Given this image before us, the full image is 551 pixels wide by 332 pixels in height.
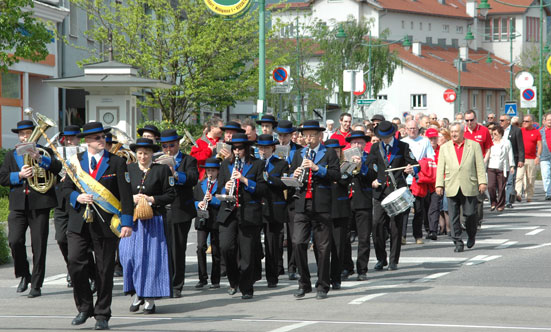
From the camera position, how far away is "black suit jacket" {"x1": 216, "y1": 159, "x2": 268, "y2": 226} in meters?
11.8

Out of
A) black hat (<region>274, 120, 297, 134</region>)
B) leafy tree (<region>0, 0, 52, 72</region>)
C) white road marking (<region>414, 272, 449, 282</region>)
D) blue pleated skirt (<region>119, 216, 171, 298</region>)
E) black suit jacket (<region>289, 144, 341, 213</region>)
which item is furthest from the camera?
leafy tree (<region>0, 0, 52, 72</region>)

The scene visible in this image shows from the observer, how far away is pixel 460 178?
621 inches

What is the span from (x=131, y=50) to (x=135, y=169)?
2308 centimetres

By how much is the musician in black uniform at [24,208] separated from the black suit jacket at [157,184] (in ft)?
5.55

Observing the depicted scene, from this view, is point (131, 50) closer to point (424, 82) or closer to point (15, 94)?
point (15, 94)

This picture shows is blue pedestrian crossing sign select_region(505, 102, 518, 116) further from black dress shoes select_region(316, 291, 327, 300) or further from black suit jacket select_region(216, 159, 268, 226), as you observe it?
black dress shoes select_region(316, 291, 327, 300)

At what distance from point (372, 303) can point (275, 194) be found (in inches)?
91.9

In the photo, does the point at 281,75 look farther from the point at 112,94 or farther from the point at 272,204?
the point at 272,204

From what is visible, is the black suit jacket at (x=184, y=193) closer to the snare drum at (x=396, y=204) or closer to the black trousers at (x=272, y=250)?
the black trousers at (x=272, y=250)

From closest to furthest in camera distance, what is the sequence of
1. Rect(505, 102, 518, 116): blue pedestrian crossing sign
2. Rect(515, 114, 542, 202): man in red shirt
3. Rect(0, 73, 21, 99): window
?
Rect(515, 114, 542, 202): man in red shirt → Rect(0, 73, 21, 99): window → Rect(505, 102, 518, 116): blue pedestrian crossing sign

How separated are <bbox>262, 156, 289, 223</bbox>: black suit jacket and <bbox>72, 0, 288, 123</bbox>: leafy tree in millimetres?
20270

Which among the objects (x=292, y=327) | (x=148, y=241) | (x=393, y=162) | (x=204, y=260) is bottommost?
(x=292, y=327)

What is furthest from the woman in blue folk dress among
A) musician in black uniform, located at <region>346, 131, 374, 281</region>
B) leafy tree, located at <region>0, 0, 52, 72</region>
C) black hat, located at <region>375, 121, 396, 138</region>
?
leafy tree, located at <region>0, 0, 52, 72</region>

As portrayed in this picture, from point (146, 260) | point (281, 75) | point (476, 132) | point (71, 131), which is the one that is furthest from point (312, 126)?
point (281, 75)
